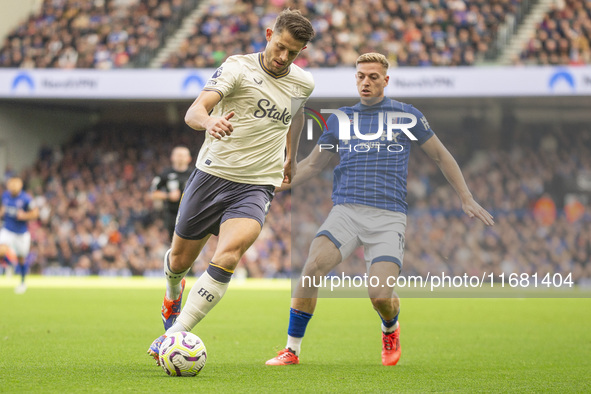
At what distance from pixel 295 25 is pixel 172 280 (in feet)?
7.34

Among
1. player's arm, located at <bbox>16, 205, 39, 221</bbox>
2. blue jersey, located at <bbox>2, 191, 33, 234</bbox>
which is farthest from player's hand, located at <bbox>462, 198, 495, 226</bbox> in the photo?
blue jersey, located at <bbox>2, 191, 33, 234</bbox>

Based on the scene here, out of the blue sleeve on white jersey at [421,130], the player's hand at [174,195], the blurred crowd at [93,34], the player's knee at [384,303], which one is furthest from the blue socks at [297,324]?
the blurred crowd at [93,34]

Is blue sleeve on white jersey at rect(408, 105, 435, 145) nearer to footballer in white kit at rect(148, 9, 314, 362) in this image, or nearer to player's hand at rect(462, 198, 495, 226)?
player's hand at rect(462, 198, 495, 226)

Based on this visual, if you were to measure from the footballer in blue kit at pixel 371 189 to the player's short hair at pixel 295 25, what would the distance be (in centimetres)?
104

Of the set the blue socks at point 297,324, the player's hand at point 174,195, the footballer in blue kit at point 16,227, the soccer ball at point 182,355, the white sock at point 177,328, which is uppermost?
the footballer in blue kit at point 16,227

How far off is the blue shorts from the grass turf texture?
1.02 metres

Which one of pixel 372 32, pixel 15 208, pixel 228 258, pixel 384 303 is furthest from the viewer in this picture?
pixel 372 32

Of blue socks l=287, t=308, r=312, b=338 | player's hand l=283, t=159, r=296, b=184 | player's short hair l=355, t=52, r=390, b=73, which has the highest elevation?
player's short hair l=355, t=52, r=390, b=73

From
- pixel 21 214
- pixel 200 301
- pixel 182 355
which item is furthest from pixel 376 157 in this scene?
pixel 21 214

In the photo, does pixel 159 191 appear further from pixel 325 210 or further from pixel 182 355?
pixel 182 355

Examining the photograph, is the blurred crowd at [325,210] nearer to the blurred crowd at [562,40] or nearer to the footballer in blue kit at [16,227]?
the blurred crowd at [562,40]

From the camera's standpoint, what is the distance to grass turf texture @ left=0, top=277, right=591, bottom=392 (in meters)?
5.32

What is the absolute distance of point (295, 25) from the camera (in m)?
5.70

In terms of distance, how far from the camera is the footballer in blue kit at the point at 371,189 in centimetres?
670
